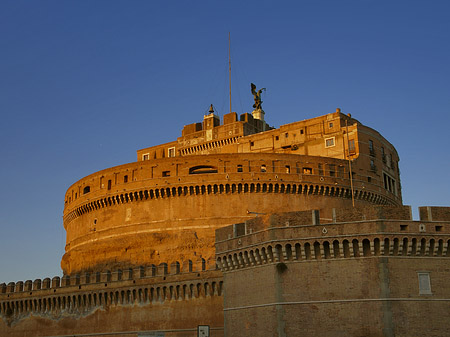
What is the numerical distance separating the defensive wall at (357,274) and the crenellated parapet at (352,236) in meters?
0.04

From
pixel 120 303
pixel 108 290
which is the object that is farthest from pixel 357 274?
pixel 108 290

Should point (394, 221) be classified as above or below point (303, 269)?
above

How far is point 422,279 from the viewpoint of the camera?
21.7m

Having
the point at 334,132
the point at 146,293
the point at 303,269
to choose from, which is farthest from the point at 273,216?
the point at 334,132

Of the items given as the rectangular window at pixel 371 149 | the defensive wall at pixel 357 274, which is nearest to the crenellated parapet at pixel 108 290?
the defensive wall at pixel 357 274

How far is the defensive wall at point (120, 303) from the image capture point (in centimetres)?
3177

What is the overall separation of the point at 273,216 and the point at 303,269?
2.32 metres

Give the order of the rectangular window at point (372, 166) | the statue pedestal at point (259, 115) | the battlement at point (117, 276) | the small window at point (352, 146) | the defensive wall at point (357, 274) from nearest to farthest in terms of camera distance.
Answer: the defensive wall at point (357, 274)
the battlement at point (117, 276)
the small window at point (352, 146)
the rectangular window at point (372, 166)
the statue pedestal at point (259, 115)

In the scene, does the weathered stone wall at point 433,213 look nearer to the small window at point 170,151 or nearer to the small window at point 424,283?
the small window at point 424,283

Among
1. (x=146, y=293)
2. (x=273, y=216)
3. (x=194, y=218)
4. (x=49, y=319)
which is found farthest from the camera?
(x=194, y=218)

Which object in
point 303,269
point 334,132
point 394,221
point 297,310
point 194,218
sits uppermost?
point 334,132

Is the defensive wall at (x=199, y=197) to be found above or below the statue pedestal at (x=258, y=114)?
below

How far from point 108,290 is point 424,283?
70.5ft

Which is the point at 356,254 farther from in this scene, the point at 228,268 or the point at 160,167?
the point at 160,167
